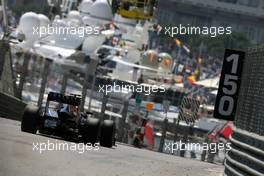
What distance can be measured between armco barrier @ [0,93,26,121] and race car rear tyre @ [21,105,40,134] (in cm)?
536

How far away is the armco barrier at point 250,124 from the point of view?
12773mm

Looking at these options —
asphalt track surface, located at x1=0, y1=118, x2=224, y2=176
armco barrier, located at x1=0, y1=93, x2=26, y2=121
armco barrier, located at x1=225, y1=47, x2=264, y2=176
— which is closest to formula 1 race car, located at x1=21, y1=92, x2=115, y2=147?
asphalt track surface, located at x1=0, y1=118, x2=224, y2=176

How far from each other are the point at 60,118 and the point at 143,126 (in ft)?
39.5

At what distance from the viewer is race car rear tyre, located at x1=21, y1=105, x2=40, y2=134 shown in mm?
18250

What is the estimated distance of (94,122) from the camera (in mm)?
18469

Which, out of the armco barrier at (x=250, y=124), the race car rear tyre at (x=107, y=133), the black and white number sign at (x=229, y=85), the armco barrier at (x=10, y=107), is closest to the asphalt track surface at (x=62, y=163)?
the armco barrier at (x=250, y=124)

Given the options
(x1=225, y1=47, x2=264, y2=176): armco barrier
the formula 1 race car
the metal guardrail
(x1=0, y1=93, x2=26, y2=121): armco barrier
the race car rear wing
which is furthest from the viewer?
(x1=0, y1=93, x2=26, y2=121): armco barrier

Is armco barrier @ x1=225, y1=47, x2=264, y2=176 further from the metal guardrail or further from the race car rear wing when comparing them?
the race car rear wing

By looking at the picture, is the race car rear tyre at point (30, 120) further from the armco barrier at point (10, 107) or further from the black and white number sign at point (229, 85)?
the armco barrier at point (10, 107)

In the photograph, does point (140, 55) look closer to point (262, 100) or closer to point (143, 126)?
point (143, 126)

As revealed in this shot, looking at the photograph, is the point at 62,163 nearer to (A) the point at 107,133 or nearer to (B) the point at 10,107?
(A) the point at 107,133

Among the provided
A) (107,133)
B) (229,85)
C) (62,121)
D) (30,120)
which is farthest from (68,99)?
(229,85)

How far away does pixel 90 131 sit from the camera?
60.2ft

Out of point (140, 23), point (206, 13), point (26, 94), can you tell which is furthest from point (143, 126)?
point (206, 13)
